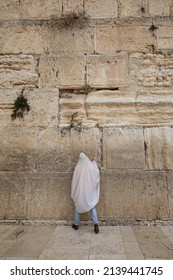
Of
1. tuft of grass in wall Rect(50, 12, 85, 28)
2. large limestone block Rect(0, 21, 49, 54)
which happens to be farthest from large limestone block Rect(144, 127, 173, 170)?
large limestone block Rect(0, 21, 49, 54)

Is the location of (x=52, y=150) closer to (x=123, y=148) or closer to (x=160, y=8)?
(x=123, y=148)

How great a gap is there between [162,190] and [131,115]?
150cm

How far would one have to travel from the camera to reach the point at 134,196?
14.8 ft

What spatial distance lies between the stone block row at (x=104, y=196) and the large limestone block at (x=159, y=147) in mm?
180

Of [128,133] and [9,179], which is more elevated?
[128,133]

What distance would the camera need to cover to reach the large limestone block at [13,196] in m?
4.54

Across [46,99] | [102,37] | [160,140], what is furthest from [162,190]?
[102,37]

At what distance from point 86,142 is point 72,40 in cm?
212

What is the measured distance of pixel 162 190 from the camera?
4.52m

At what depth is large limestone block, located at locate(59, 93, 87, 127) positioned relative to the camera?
495 centimetres

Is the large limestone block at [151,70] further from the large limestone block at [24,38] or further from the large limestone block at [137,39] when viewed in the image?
the large limestone block at [24,38]

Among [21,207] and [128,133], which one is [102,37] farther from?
[21,207]

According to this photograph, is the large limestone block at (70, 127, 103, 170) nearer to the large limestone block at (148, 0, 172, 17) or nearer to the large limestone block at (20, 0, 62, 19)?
the large limestone block at (20, 0, 62, 19)
